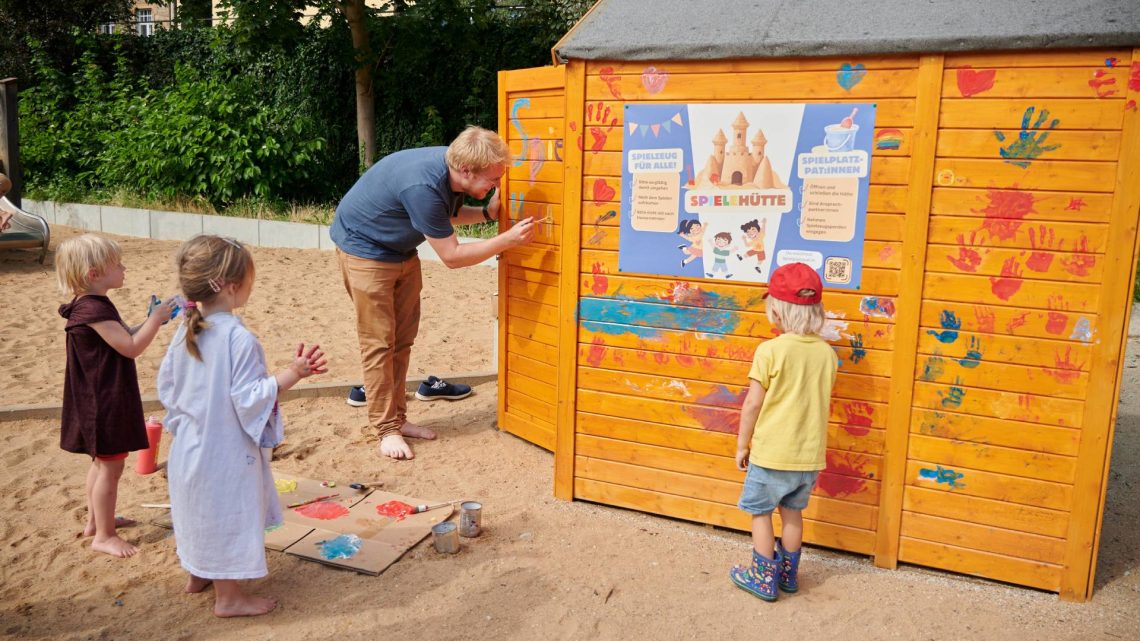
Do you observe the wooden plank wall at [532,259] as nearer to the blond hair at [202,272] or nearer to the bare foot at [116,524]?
the blond hair at [202,272]

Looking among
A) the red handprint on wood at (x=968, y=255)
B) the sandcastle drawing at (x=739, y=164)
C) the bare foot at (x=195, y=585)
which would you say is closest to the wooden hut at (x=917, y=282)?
the red handprint on wood at (x=968, y=255)

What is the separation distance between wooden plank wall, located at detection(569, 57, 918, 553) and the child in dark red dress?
2069 mm

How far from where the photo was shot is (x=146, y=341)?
3629 mm

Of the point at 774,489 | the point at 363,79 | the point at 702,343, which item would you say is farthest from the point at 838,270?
the point at 363,79

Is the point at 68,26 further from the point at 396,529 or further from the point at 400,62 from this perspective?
the point at 396,529

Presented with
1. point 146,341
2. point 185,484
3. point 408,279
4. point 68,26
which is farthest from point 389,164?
point 68,26

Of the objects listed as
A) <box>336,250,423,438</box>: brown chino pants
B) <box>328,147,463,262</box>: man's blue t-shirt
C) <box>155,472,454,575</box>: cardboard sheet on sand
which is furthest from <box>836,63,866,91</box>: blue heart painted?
<box>155,472,454,575</box>: cardboard sheet on sand

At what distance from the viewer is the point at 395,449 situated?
17.4ft

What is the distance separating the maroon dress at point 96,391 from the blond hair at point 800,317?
2733 millimetres

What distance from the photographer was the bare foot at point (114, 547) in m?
3.91

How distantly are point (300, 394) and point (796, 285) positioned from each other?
4049 mm

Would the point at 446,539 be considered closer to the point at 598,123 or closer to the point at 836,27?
the point at 598,123

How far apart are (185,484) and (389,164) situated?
238cm

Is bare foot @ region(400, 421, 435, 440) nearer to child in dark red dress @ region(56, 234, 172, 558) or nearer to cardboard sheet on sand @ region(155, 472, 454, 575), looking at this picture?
cardboard sheet on sand @ region(155, 472, 454, 575)
